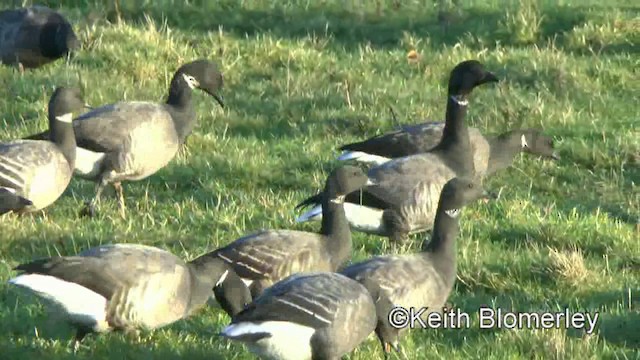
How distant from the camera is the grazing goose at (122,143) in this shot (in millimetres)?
13812

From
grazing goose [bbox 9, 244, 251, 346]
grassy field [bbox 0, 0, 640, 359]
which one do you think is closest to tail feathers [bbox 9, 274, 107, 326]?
grazing goose [bbox 9, 244, 251, 346]

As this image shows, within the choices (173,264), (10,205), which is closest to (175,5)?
(10,205)

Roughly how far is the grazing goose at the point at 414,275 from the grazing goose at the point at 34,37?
363 inches

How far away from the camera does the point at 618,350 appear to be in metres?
9.68

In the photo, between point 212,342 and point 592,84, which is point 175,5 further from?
point 212,342

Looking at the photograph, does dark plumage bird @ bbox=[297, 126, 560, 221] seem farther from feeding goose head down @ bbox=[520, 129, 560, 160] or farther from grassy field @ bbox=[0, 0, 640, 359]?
grassy field @ bbox=[0, 0, 640, 359]

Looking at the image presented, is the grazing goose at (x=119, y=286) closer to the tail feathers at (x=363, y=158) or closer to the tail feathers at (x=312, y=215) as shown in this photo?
the tail feathers at (x=312, y=215)

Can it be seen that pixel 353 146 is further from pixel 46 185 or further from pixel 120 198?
pixel 46 185

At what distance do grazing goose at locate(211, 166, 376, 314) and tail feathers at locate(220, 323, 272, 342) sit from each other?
53.2 inches

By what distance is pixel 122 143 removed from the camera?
1383cm

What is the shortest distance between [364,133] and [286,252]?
5.99m

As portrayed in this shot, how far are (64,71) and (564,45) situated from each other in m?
6.89

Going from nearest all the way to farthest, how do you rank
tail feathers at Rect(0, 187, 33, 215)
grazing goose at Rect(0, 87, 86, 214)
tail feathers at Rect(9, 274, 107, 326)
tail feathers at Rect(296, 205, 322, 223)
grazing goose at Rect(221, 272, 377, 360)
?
1. grazing goose at Rect(221, 272, 377, 360)
2. tail feathers at Rect(9, 274, 107, 326)
3. tail feathers at Rect(0, 187, 33, 215)
4. tail feathers at Rect(296, 205, 322, 223)
5. grazing goose at Rect(0, 87, 86, 214)

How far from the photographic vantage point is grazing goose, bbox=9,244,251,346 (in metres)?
9.38
